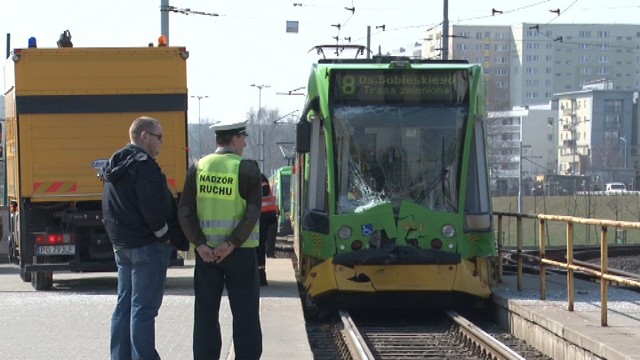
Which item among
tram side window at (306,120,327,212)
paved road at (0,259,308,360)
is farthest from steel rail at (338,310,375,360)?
tram side window at (306,120,327,212)

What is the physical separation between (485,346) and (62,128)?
25.3 ft

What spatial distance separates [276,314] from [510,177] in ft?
381

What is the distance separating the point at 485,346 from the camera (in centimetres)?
1214

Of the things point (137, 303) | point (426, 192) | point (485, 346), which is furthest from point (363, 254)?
point (137, 303)

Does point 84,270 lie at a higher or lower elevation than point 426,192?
lower

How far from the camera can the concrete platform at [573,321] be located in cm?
1045

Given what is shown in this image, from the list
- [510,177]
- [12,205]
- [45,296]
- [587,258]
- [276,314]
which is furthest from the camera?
[510,177]

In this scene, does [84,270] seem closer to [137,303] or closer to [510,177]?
[137,303]

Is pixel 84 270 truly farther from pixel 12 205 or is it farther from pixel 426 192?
pixel 426 192

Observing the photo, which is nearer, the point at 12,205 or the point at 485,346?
the point at 485,346

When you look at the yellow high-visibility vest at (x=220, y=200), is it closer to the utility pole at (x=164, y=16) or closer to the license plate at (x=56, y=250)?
the license plate at (x=56, y=250)

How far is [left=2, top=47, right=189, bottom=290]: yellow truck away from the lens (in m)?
17.0

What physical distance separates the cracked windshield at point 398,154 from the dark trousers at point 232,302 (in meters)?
6.37

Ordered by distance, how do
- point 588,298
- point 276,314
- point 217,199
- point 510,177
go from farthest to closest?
point 510,177 → point 588,298 → point 276,314 → point 217,199
